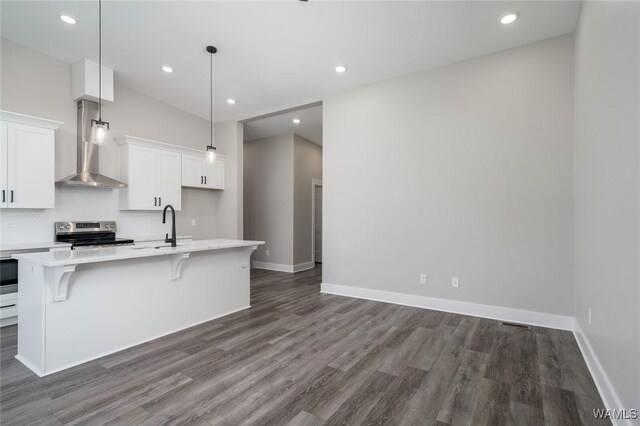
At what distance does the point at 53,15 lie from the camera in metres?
3.21

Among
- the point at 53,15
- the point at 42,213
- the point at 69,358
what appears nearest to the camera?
the point at 69,358

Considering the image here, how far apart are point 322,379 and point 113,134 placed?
473 cm

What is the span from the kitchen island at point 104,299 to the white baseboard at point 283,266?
3.08 metres

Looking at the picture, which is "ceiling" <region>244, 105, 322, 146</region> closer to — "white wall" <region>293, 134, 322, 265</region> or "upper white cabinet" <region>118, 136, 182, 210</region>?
"white wall" <region>293, 134, 322, 265</region>

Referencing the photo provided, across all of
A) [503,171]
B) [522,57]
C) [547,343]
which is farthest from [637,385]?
[522,57]

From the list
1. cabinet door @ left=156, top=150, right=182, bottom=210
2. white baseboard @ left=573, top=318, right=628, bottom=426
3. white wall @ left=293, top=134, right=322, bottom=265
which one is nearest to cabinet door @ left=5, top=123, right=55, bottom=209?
cabinet door @ left=156, top=150, right=182, bottom=210

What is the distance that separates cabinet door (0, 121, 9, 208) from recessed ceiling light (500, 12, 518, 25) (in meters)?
5.40

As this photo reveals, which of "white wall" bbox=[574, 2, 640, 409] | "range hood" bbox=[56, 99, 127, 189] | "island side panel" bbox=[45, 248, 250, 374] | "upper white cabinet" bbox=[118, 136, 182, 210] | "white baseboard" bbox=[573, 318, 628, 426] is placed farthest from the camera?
"upper white cabinet" bbox=[118, 136, 182, 210]

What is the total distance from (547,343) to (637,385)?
1.60m

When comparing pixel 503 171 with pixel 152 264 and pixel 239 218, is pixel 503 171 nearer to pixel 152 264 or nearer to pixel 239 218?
pixel 152 264

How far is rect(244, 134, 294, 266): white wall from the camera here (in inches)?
263

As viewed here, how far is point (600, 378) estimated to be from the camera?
2064 millimetres

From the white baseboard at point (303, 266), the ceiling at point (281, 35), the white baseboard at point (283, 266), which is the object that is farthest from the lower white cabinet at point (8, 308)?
the white baseboard at point (303, 266)

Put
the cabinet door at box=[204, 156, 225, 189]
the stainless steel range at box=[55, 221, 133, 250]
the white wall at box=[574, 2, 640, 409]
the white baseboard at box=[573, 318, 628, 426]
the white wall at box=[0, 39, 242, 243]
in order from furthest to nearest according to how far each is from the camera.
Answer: the cabinet door at box=[204, 156, 225, 189], the stainless steel range at box=[55, 221, 133, 250], the white wall at box=[0, 39, 242, 243], the white baseboard at box=[573, 318, 628, 426], the white wall at box=[574, 2, 640, 409]
